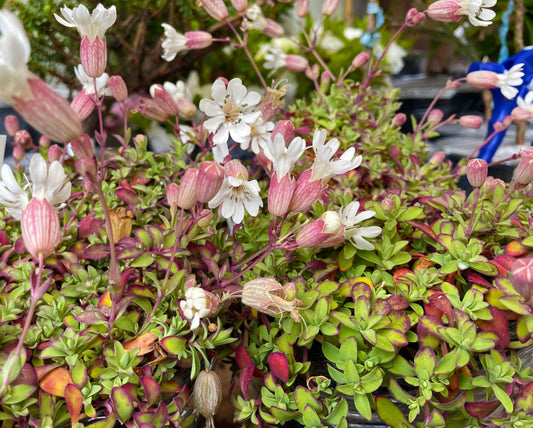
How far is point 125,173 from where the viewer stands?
2.06 ft

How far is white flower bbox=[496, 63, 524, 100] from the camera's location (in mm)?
660

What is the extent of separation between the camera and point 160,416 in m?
0.40

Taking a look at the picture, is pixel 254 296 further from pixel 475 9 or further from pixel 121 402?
pixel 475 9

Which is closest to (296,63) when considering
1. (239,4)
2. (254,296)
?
(239,4)

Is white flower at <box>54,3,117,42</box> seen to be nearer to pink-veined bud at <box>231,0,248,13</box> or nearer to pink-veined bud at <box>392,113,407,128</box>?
pink-veined bud at <box>231,0,248,13</box>

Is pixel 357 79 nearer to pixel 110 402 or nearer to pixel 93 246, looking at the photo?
pixel 93 246

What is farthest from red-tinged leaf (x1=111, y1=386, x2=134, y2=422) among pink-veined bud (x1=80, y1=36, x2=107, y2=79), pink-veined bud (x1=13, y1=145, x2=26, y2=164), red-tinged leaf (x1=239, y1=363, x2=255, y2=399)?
pink-veined bud (x1=13, y1=145, x2=26, y2=164)

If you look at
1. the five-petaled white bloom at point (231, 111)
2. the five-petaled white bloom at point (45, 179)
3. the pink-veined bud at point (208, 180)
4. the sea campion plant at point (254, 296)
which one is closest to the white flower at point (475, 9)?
the sea campion plant at point (254, 296)

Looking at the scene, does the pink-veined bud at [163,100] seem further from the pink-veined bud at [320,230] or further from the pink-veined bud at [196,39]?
the pink-veined bud at [320,230]

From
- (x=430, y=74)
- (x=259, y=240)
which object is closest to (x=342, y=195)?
(x=259, y=240)

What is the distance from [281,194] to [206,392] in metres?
0.21

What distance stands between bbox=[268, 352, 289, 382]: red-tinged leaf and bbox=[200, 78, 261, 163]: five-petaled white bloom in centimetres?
23

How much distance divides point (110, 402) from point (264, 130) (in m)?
0.34

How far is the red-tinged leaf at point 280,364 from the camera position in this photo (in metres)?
0.44
